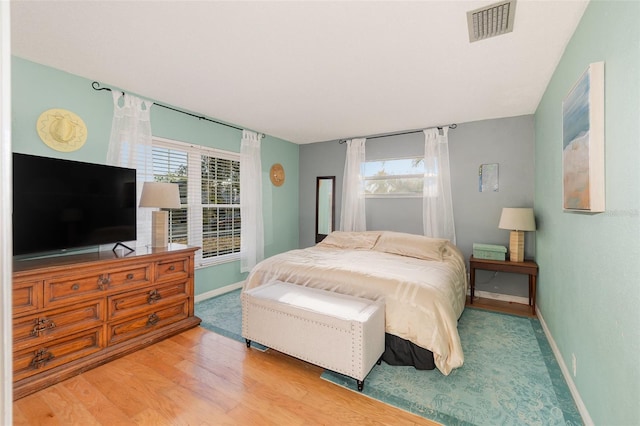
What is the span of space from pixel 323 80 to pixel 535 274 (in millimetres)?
3055

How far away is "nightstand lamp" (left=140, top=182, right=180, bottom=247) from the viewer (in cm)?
277

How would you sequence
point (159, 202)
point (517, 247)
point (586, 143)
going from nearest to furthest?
point (586, 143) → point (159, 202) → point (517, 247)

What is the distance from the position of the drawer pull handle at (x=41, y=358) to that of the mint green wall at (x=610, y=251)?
3243 mm

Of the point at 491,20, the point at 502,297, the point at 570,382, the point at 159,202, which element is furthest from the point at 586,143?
the point at 159,202

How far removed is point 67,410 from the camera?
1784 mm

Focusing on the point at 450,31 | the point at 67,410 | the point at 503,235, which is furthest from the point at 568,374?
the point at 67,410

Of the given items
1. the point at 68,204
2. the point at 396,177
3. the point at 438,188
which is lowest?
the point at 68,204

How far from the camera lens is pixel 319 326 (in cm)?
209

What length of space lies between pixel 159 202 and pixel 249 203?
5.06 feet

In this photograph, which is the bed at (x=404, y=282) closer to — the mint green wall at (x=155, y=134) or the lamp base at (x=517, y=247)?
the lamp base at (x=517, y=247)

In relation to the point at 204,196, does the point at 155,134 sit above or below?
above

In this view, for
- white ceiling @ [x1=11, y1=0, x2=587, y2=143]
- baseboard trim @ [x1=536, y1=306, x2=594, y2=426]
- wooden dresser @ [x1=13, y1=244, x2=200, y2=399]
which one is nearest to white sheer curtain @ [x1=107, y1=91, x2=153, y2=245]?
white ceiling @ [x1=11, y1=0, x2=587, y2=143]

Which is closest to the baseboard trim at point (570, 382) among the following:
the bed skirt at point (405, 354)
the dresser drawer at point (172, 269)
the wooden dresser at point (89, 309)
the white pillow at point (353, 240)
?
the bed skirt at point (405, 354)

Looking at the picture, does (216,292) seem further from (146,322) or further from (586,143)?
(586,143)
